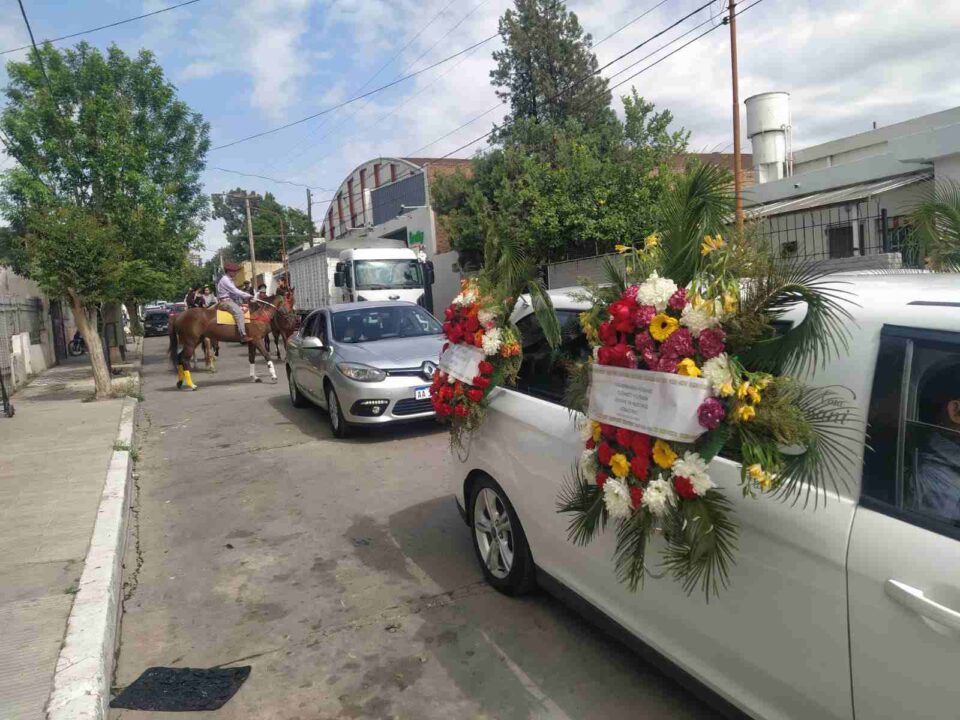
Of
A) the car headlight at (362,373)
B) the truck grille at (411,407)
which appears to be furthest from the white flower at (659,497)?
the car headlight at (362,373)

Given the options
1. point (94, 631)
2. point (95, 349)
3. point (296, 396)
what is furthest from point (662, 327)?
point (95, 349)

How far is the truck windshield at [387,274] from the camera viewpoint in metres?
20.2

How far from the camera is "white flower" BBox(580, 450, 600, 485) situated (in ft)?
9.30

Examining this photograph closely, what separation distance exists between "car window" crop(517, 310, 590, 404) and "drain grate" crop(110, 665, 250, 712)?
2076 millimetres

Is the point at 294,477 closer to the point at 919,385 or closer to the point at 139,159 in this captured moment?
the point at 919,385

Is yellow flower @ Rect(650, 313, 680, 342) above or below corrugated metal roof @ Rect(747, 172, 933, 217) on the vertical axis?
below

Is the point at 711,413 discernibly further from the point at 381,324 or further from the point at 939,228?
the point at 381,324

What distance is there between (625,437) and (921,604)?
1.02m

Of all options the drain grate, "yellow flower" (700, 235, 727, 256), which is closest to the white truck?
the drain grate

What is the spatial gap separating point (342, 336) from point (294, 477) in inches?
102

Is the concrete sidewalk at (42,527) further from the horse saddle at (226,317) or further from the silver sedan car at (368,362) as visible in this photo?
the horse saddle at (226,317)

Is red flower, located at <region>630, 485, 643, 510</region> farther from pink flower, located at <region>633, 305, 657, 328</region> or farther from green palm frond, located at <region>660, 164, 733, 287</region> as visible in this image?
green palm frond, located at <region>660, 164, 733, 287</region>

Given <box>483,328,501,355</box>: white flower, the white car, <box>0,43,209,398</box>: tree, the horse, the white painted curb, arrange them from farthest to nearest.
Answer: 1. <box>0,43,209,398</box>: tree
2. the horse
3. <box>483,328,501,355</box>: white flower
4. the white painted curb
5. the white car

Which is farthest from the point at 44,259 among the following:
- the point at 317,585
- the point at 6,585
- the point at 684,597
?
the point at 684,597
